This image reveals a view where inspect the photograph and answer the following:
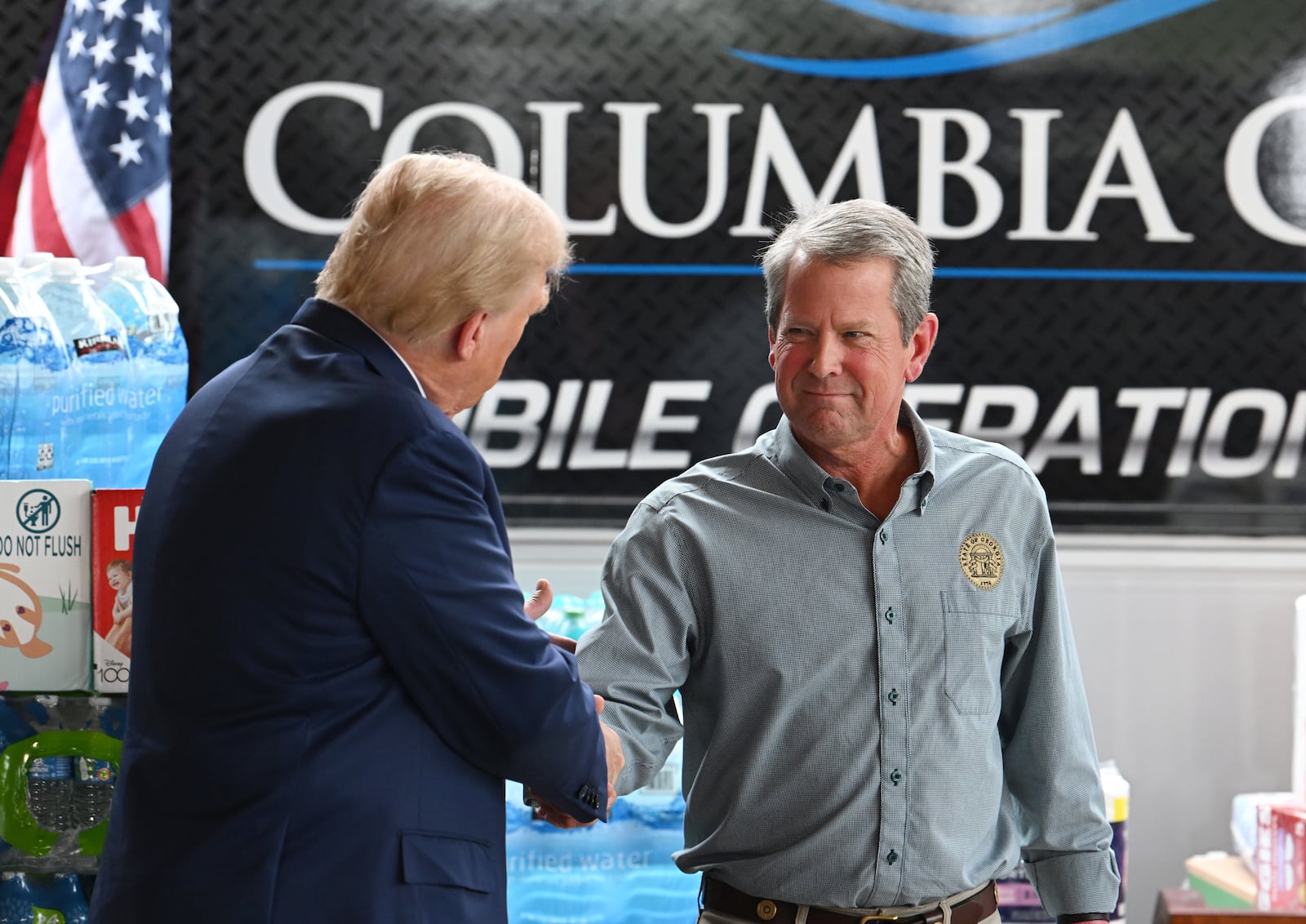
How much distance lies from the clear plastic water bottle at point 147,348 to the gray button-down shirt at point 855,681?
0.93 meters

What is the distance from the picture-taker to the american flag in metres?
3.01

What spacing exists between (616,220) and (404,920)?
78.0 inches

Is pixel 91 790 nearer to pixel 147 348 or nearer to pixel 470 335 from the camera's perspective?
pixel 147 348

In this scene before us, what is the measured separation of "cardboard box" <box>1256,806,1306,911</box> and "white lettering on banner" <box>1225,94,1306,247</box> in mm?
1273

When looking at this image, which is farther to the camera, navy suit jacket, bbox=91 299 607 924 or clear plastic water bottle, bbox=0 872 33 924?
clear plastic water bottle, bbox=0 872 33 924

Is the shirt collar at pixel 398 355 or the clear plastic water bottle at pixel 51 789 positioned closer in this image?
the shirt collar at pixel 398 355

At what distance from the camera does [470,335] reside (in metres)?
1.41

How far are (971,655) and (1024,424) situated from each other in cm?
149

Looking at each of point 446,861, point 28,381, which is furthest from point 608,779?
point 28,381

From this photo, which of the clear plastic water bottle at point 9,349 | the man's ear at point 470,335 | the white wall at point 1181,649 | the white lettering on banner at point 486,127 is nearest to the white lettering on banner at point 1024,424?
the white wall at point 1181,649

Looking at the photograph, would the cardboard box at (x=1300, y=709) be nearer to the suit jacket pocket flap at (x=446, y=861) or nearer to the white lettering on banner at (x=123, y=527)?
the suit jacket pocket flap at (x=446, y=861)

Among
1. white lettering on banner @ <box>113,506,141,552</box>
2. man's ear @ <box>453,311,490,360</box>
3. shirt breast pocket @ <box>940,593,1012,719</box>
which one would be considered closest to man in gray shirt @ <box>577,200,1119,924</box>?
shirt breast pocket @ <box>940,593,1012,719</box>

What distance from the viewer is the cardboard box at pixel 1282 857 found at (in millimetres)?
2623

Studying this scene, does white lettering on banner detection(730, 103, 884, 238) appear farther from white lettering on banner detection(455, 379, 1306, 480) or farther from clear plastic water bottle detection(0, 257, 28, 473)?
clear plastic water bottle detection(0, 257, 28, 473)
